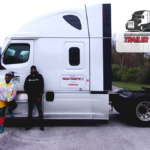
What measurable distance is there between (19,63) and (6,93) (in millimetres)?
962

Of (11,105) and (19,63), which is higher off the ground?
(19,63)

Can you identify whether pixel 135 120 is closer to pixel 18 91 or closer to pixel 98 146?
pixel 98 146

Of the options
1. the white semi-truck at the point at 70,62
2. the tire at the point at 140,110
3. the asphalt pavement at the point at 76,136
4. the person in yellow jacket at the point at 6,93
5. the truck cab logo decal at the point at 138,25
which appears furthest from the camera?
the truck cab logo decal at the point at 138,25

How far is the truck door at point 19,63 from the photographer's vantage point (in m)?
4.77

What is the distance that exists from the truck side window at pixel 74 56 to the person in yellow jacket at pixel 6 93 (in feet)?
6.01

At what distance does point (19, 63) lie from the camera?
4.80 m

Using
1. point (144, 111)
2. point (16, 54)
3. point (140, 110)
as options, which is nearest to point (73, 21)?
point (16, 54)

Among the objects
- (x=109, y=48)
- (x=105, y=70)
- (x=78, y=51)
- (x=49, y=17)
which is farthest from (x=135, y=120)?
(x=49, y=17)

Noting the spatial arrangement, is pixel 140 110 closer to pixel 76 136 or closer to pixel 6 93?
pixel 76 136

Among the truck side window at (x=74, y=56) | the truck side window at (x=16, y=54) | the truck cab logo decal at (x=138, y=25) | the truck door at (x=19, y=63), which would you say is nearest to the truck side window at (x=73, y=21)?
the truck side window at (x=74, y=56)

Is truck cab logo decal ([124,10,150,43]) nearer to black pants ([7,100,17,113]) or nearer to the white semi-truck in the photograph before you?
the white semi-truck

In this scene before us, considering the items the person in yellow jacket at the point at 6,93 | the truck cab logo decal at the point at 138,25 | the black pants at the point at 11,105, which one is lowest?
the black pants at the point at 11,105

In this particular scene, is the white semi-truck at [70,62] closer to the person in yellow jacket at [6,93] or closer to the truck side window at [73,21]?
the truck side window at [73,21]

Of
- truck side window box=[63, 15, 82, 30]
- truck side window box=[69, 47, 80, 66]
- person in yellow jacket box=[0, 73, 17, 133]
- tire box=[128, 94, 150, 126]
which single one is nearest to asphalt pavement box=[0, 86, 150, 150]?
tire box=[128, 94, 150, 126]
